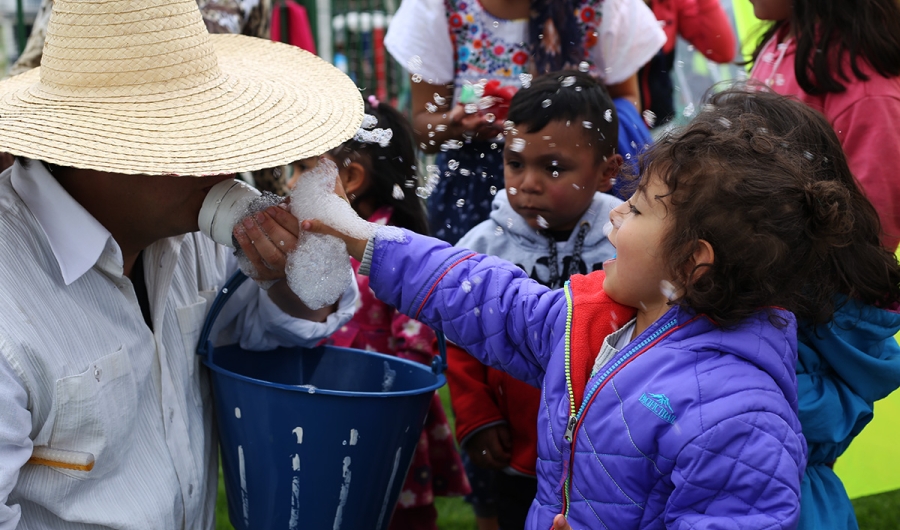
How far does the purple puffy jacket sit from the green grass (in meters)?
1.74

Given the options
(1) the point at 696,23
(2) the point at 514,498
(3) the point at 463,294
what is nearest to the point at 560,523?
(3) the point at 463,294

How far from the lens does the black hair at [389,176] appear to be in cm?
307

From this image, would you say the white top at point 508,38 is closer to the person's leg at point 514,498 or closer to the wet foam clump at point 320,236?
the wet foam clump at point 320,236

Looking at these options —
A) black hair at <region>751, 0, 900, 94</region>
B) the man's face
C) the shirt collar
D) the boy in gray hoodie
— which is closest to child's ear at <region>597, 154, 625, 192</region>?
the boy in gray hoodie

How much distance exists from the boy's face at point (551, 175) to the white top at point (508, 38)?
26.3 inches

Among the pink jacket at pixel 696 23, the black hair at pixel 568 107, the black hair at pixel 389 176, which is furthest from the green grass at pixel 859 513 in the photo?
the pink jacket at pixel 696 23

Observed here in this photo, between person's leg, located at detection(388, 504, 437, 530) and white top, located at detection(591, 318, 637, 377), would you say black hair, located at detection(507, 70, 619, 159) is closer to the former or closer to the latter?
white top, located at detection(591, 318, 637, 377)

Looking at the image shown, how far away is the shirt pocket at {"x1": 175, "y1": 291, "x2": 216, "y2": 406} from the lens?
7.08 ft

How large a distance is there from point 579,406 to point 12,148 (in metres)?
1.21

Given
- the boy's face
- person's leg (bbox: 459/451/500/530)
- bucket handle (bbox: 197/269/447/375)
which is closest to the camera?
bucket handle (bbox: 197/269/447/375)

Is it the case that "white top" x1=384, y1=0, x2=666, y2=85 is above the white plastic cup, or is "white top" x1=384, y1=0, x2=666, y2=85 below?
below

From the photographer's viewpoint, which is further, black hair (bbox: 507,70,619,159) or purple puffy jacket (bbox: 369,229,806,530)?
black hair (bbox: 507,70,619,159)

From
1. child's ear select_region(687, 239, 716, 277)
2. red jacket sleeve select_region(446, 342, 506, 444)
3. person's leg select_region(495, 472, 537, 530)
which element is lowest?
person's leg select_region(495, 472, 537, 530)

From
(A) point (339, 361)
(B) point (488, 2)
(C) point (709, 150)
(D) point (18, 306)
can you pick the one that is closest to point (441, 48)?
(B) point (488, 2)
